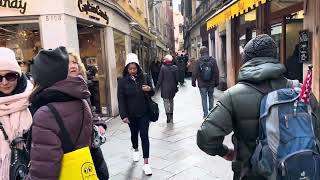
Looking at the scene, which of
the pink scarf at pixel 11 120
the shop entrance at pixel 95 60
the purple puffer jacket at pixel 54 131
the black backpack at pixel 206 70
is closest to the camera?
the purple puffer jacket at pixel 54 131

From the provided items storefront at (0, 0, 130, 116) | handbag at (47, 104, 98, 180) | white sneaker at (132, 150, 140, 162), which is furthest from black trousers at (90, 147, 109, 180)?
storefront at (0, 0, 130, 116)

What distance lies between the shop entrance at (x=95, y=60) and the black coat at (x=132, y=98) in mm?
4824

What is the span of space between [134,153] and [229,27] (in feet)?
31.8

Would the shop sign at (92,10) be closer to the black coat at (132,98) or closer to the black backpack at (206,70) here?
the black backpack at (206,70)

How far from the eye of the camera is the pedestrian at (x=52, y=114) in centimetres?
222

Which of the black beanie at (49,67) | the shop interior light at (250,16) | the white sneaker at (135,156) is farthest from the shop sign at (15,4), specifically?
the shop interior light at (250,16)

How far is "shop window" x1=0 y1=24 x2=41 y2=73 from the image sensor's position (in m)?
7.70

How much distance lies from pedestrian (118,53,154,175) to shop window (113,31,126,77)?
22.0 feet

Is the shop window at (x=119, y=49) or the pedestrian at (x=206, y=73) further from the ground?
the shop window at (x=119, y=49)

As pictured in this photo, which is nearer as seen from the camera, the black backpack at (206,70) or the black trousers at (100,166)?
the black trousers at (100,166)

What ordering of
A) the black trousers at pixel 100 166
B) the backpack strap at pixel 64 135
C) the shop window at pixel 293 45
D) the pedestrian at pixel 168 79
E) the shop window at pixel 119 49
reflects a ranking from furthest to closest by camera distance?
the shop window at pixel 119 49 < the pedestrian at pixel 168 79 < the shop window at pixel 293 45 < the black trousers at pixel 100 166 < the backpack strap at pixel 64 135

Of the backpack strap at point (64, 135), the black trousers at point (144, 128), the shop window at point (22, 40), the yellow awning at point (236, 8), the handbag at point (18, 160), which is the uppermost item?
the yellow awning at point (236, 8)

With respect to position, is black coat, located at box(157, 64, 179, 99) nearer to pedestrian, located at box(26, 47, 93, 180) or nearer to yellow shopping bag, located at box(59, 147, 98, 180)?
pedestrian, located at box(26, 47, 93, 180)

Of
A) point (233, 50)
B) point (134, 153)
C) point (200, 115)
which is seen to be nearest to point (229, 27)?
point (233, 50)
